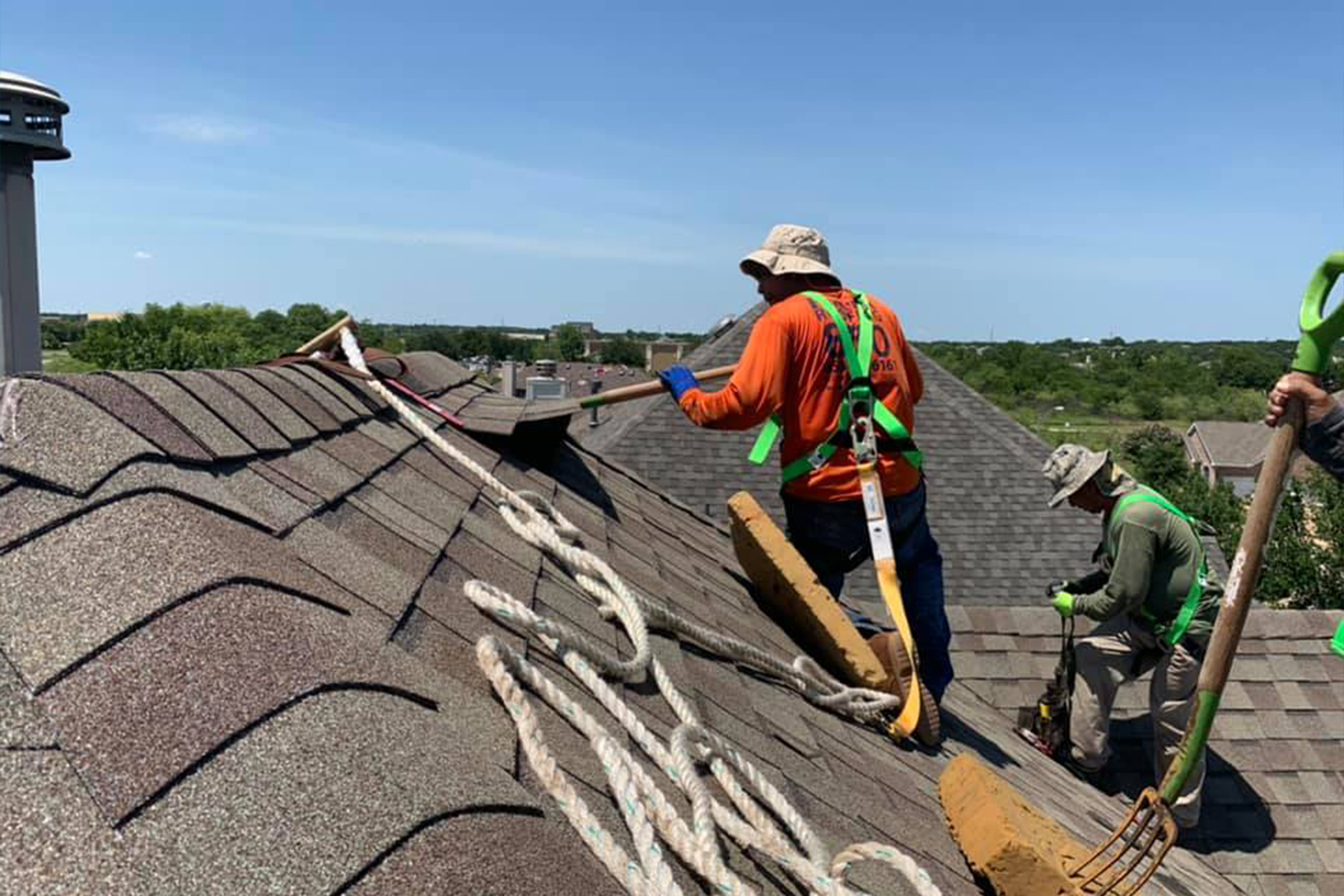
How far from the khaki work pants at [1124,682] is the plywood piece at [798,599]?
6.12ft

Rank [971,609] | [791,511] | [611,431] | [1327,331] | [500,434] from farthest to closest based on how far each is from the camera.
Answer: [611,431], [971,609], [791,511], [500,434], [1327,331]

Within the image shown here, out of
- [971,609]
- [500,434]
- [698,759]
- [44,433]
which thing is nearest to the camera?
[44,433]

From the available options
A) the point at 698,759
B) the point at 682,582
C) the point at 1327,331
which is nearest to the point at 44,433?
the point at 698,759

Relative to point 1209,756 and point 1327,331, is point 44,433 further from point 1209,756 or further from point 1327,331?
point 1209,756

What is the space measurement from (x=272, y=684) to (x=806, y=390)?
2.88m

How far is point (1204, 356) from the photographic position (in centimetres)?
16650

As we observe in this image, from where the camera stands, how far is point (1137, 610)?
4781 mm

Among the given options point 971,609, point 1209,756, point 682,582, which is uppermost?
point 682,582

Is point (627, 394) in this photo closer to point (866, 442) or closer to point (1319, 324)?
point (866, 442)

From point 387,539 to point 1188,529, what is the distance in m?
3.81

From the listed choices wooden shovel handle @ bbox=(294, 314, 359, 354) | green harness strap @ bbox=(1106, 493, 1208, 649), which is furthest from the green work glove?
wooden shovel handle @ bbox=(294, 314, 359, 354)

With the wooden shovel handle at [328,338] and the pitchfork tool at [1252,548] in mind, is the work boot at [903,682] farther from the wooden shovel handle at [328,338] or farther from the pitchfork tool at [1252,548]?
the wooden shovel handle at [328,338]

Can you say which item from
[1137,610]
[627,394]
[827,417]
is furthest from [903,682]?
[1137,610]

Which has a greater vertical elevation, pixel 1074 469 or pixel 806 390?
pixel 806 390
